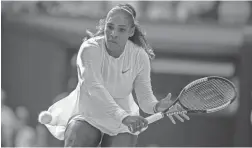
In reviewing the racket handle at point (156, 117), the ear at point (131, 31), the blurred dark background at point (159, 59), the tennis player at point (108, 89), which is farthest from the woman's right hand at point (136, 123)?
the blurred dark background at point (159, 59)

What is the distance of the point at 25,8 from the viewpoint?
7.46 m

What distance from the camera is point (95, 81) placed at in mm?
2586

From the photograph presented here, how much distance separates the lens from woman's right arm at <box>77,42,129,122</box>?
2.57 meters

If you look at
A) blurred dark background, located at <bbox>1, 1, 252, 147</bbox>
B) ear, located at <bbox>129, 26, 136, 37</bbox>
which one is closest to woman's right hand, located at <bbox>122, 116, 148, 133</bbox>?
ear, located at <bbox>129, 26, 136, 37</bbox>

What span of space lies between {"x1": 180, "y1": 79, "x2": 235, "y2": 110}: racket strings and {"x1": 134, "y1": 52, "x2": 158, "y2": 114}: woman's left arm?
17 cm

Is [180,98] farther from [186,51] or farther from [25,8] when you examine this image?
[25,8]

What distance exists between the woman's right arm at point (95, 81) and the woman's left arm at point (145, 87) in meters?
0.27

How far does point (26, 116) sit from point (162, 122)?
5.79 ft

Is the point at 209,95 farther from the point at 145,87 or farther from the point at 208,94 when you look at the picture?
the point at 145,87

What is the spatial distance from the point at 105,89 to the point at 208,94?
588mm

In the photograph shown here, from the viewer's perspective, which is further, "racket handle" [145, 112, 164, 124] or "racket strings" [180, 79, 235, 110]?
"racket strings" [180, 79, 235, 110]

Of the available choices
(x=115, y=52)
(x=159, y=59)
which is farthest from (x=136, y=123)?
(x=159, y=59)

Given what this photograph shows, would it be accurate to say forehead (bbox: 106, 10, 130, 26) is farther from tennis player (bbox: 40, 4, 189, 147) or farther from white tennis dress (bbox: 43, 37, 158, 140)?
white tennis dress (bbox: 43, 37, 158, 140)

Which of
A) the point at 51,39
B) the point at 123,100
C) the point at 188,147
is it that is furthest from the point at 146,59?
the point at 51,39
